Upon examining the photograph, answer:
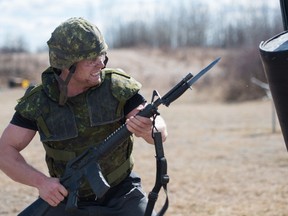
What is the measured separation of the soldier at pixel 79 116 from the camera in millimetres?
3719

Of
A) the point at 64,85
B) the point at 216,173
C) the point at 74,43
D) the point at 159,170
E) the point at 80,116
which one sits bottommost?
the point at 216,173

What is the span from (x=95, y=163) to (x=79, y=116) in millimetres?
361

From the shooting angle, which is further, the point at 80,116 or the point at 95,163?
the point at 80,116

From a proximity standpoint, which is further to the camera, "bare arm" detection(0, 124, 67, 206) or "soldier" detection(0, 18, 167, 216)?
"soldier" detection(0, 18, 167, 216)

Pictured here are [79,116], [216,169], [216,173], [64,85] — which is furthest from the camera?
[216,169]

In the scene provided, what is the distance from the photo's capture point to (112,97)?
384 cm

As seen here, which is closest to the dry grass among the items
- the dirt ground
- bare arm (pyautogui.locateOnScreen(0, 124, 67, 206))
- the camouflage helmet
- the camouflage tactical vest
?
the dirt ground

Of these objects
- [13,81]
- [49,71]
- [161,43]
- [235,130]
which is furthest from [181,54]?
[49,71]

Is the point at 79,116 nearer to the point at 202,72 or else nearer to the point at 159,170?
the point at 159,170

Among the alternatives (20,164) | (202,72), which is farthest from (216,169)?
(202,72)

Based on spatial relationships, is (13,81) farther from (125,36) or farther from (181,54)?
(125,36)

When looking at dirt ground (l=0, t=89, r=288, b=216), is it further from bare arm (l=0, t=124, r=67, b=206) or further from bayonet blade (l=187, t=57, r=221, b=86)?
bayonet blade (l=187, t=57, r=221, b=86)

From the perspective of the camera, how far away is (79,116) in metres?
3.84

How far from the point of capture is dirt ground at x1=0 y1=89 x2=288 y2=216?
766 cm
